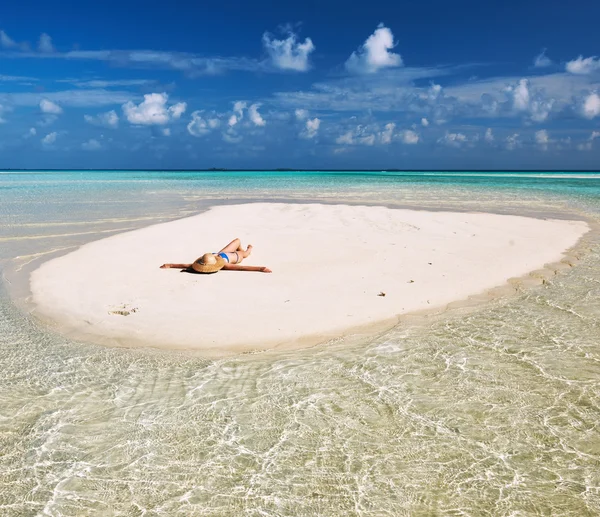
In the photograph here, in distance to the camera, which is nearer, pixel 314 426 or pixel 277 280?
pixel 314 426

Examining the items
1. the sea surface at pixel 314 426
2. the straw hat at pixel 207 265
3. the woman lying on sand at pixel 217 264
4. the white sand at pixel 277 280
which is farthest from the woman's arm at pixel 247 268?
the sea surface at pixel 314 426

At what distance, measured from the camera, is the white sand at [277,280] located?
22.0ft

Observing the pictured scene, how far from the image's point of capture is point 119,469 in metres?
3.63

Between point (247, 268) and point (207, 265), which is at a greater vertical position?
point (207, 265)

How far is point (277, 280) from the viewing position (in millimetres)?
9250

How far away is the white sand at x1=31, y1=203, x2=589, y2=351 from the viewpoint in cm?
671

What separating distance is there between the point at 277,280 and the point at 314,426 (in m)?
5.18

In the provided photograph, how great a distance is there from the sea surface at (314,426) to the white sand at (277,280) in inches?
26.4

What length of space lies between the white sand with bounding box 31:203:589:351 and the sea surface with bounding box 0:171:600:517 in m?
0.67

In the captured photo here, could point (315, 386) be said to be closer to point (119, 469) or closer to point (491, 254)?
point (119, 469)

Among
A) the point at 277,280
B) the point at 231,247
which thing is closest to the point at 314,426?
the point at 277,280

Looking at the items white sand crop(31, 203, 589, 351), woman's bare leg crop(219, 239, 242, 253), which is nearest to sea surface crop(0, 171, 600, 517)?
white sand crop(31, 203, 589, 351)

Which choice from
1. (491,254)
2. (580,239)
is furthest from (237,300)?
(580,239)

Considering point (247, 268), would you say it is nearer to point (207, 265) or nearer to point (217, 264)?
point (217, 264)
